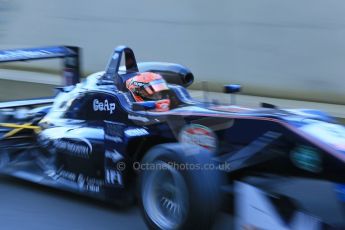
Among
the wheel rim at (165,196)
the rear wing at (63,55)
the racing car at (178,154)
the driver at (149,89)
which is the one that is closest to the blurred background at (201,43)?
the racing car at (178,154)

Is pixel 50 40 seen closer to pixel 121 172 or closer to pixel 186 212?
pixel 121 172

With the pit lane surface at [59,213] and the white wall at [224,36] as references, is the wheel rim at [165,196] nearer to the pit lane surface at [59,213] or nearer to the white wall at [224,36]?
the pit lane surface at [59,213]

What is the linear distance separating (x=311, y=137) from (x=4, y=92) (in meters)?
8.36

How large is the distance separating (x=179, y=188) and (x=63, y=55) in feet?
10.7

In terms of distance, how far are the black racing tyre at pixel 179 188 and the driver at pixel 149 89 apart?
49.2 inches

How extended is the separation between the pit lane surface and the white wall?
3942mm

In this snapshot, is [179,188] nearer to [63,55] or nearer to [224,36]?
[63,55]

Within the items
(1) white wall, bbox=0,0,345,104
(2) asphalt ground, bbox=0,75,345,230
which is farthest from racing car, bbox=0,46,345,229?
(1) white wall, bbox=0,0,345,104

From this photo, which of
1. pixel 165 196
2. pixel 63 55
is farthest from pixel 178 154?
pixel 63 55

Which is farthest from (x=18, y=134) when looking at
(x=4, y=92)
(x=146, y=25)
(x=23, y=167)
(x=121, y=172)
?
(x=4, y=92)

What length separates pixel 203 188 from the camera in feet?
11.8

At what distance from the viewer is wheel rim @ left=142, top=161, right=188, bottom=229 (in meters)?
3.74

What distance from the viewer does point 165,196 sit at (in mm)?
3990

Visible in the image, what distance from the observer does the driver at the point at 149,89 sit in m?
5.26
